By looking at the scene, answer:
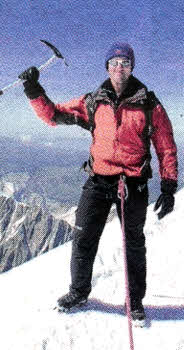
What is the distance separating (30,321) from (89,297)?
1146 millimetres

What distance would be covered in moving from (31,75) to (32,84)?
0.12 metres

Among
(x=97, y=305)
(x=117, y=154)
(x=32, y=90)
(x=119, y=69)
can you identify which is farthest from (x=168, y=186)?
(x=32, y=90)

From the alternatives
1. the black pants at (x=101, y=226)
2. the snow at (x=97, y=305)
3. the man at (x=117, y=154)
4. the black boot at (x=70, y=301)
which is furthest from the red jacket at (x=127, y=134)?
the snow at (x=97, y=305)

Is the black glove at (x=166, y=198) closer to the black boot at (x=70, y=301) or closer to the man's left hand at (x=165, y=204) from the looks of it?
the man's left hand at (x=165, y=204)

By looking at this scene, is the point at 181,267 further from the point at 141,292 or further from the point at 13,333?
the point at 13,333

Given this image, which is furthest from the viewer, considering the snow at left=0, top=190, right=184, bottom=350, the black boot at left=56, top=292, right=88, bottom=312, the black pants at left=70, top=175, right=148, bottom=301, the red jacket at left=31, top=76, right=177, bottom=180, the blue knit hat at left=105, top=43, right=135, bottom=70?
the black boot at left=56, top=292, right=88, bottom=312

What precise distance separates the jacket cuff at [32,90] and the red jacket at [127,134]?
0.17 feet

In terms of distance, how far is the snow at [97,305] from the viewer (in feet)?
15.4

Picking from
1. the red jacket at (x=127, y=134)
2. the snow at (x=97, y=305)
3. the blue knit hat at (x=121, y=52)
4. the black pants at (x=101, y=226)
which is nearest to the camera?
the snow at (x=97, y=305)

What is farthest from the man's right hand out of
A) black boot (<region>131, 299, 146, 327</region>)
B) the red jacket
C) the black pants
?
black boot (<region>131, 299, 146, 327</region>)

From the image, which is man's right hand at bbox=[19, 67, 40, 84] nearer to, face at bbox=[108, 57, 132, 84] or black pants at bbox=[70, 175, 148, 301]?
face at bbox=[108, 57, 132, 84]

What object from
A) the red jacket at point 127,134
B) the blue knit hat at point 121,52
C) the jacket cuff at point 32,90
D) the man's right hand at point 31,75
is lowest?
the red jacket at point 127,134

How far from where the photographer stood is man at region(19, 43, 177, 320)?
4996 millimetres

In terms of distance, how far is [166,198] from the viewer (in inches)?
203
